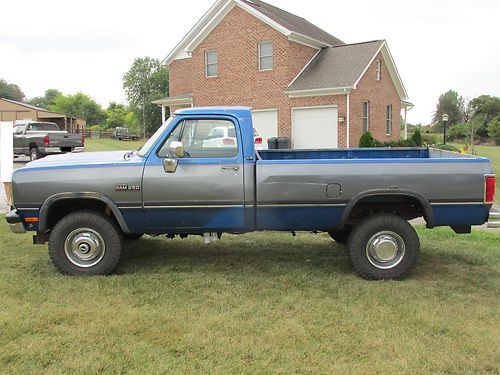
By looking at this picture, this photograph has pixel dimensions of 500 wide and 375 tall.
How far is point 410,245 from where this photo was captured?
5.52m

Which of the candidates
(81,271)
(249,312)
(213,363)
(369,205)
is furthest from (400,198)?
(81,271)

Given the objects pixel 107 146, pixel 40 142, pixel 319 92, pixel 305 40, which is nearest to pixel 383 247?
pixel 319 92

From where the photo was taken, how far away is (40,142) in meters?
20.3

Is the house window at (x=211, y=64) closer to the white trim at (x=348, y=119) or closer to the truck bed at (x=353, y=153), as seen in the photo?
the white trim at (x=348, y=119)

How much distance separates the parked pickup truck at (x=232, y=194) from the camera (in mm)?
5355

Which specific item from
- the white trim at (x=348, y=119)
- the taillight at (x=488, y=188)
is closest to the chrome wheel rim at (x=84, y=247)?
the taillight at (x=488, y=188)

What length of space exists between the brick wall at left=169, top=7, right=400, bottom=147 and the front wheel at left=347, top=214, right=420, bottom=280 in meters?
16.9

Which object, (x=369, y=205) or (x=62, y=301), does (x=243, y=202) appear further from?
(x=62, y=301)

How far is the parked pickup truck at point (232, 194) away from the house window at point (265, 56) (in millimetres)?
18653

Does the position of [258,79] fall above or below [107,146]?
above

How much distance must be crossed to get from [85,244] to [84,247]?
0.04 metres

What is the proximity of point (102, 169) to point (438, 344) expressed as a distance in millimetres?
3748

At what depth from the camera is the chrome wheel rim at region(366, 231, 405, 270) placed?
219 inches

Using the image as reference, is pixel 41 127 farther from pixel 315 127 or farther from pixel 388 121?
pixel 388 121
